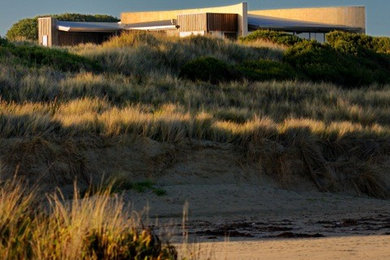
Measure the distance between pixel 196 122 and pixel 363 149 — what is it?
441 centimetres

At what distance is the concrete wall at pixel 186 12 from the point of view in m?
62.8

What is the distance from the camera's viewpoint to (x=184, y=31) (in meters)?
62.1

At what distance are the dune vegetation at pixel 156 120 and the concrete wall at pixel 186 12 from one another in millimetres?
25153

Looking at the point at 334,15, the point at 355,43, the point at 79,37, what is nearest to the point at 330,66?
the point at 355,43

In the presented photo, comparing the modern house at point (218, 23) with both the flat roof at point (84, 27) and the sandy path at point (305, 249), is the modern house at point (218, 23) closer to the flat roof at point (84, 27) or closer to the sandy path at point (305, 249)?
the flat roof at point (84, 27)

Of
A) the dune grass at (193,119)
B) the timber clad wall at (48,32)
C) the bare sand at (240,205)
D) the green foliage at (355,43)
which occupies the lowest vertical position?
the bare sand at (240,205)

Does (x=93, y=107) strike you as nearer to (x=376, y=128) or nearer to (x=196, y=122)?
(x=196, y=122)

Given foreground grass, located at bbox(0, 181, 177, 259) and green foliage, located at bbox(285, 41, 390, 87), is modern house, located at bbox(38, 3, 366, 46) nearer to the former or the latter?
green foliage, located at bbox(285, 41, 390, 87)

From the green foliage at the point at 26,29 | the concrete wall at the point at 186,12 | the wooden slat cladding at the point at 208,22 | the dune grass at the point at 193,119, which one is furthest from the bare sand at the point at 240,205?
the green foliage at the point at 26,29

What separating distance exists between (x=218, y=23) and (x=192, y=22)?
6.13 ft

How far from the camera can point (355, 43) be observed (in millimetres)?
47938

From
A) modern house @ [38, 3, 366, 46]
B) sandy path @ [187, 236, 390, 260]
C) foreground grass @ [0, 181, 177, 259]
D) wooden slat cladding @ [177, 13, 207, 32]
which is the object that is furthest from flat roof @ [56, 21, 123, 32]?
foreground grass @ [0, 181, 177, 259]

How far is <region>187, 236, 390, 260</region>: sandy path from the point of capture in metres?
10.1

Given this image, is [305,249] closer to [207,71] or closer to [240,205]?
[240,205]
